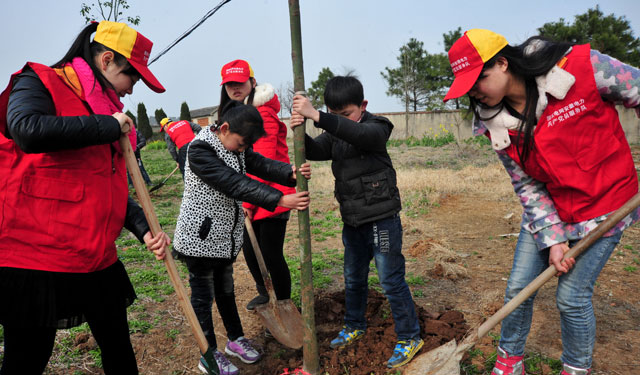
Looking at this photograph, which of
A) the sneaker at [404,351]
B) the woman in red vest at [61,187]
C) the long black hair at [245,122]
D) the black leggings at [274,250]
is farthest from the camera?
the black leggings at [274,250]

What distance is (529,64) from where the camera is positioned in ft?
6.20

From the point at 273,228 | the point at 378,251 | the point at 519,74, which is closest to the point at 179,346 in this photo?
the point at 273,228

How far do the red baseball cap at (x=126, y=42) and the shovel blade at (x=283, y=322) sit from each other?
1774mm

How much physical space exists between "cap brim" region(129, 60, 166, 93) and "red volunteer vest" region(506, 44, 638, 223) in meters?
1.74

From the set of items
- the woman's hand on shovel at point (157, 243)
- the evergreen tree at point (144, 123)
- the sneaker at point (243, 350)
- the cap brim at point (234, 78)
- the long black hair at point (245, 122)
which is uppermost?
the evergreen tree at point (144, 123)

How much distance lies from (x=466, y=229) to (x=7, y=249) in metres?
5.29

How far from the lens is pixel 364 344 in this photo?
267 cm

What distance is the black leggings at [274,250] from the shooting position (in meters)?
2.96

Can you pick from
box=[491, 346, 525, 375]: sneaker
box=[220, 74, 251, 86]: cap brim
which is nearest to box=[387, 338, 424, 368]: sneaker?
box=[491, 346, 525, 375]: sneaker

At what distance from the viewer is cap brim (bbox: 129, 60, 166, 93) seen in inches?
69.9

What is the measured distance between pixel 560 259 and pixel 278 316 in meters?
1.82

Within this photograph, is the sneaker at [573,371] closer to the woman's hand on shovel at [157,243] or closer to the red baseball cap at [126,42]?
the woman's hand on shovel at [157,243]

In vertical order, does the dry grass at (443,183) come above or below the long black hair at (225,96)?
below

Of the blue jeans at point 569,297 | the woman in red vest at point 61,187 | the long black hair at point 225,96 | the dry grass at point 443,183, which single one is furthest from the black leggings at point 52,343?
the dry grass at point 443,183
